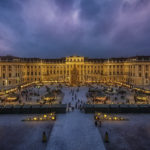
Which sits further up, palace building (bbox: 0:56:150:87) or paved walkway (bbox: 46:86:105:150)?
palace building (bbox: 0:56:150:87)

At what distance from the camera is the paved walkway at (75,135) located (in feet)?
57.7

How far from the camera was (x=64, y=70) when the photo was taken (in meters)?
104

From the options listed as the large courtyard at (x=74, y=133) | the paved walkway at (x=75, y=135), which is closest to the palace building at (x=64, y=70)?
the large courtyard at (x=74, y=133)

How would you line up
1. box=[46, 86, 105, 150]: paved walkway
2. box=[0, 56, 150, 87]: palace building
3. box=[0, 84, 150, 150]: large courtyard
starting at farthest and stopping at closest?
1. box=[0, 56, 150, 87]: palace building
2. box=[0, 84, 150, 150]: large courtyard
3. box=[46, 86, 105, 150]: paved walkway

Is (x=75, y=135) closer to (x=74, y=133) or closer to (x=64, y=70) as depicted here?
(x=74, y=133)

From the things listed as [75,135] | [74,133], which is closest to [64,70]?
[74,133]

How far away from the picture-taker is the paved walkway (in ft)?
57.7

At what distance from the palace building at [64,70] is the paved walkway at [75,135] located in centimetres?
5894

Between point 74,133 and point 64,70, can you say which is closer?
point 74,133

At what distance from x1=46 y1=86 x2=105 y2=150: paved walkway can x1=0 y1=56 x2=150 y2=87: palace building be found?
58936 mm

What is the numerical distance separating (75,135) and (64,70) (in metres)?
85.0

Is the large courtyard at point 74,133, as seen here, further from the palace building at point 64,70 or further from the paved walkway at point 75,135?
the palace building at point 64,70

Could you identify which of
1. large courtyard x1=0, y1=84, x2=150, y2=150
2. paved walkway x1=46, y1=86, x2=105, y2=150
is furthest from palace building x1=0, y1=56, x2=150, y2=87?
paved walkway x1=46, y1=86, x2=105, y2=150

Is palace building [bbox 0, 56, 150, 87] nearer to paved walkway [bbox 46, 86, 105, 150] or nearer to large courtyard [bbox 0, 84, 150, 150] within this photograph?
large courtyard [bbox 0, 84, 150, 150]
